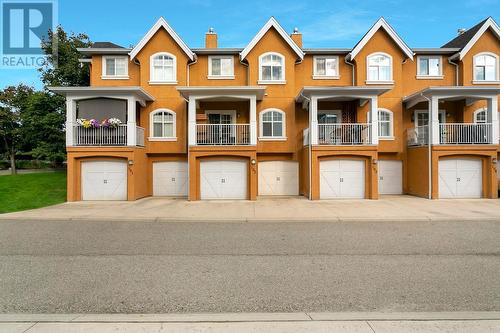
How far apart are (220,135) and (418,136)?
39.1 ft

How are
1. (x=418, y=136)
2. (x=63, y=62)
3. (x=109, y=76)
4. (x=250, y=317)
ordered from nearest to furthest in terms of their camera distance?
(x=250, y=317) → (x=418, y=136) → (x=109, y=76) → (x=63, y=62)

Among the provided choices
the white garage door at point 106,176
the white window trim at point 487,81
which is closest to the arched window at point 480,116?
Result: the white window trim at point 487,81

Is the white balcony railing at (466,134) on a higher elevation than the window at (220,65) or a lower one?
lower

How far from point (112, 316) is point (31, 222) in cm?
920

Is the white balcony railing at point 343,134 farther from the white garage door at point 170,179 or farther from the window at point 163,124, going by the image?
the window at point 163,124

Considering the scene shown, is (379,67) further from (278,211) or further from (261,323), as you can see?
(261,323)

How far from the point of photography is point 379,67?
2019 centimetres

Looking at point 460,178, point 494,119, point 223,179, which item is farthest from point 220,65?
point 494,119

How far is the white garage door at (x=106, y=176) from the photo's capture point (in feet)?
58.5

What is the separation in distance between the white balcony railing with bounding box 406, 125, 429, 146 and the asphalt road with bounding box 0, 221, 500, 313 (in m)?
10.1

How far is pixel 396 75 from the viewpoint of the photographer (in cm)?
2009

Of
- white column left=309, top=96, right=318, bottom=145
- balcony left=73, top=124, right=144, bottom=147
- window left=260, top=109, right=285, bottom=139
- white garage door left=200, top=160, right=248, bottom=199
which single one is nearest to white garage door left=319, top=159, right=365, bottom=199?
white column left=309, top=96, right=318, bottom=145

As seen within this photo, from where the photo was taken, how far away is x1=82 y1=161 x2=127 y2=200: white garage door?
703 inches

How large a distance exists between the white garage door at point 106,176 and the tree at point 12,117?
86.2 feet
